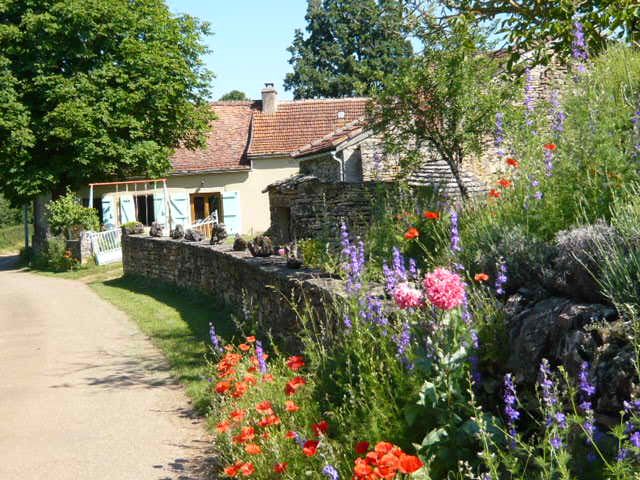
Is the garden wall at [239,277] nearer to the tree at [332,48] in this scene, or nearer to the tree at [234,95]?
the tree at [332,48]

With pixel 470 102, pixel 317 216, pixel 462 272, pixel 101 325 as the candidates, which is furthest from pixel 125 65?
pixel 462 272

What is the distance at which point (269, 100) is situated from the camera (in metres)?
35.1

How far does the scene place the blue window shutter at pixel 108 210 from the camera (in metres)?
29.9

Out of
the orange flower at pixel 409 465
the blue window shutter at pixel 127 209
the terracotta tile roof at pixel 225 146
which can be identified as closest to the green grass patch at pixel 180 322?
the orange flower at pixel 409 465

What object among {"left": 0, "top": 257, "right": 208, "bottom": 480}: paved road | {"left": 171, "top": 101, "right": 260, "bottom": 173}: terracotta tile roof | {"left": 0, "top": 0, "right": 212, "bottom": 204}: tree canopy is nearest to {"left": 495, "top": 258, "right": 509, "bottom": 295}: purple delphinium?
{"left": 0, "top": 257, "right": 208, "bottom": 480}: paved road

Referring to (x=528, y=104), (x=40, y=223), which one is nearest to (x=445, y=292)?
(x=528, y=104)

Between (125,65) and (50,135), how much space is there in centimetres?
409

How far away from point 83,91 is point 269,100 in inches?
434

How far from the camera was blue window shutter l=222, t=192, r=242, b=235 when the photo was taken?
32.5 meters

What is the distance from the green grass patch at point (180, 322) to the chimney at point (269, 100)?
62.9 ft

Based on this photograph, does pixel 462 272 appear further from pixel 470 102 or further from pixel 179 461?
pixel 470 102

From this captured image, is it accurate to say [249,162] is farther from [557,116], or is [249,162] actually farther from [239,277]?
[557,116]

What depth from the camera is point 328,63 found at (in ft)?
167

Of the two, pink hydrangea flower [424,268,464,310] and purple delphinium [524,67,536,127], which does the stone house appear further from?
pink hydrangea flower [424,268,464,310]
